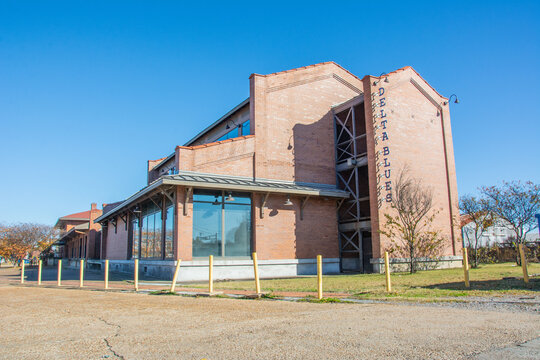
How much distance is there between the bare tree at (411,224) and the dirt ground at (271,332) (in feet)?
41.2

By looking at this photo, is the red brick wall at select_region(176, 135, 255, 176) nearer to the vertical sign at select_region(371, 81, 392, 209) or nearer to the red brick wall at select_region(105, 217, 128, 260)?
the vertical sign at select_region(371, 81, 392, 209)

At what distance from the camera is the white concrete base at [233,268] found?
61.6 feet

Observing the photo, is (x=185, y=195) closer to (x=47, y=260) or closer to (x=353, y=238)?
(x=353, y=238)

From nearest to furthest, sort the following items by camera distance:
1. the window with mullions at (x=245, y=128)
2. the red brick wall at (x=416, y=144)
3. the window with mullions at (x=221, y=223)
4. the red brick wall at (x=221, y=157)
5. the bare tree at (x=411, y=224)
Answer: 1. the window with mullions at (x=221, y=223)
2. the red brick wall at (x=221, y=157)
3. the bare tree at (x=411, y=224)
4. the red brick wall at (x=416, y=144)
5. the window with mullions at (x=245, y=128)

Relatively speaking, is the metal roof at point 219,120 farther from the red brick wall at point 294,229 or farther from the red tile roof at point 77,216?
the red tile roof at point 77,216

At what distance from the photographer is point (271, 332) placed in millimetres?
6059

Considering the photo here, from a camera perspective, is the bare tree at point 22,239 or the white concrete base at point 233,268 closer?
the white concrete base at point 233,268

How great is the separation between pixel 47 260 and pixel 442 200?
59393 millimetres

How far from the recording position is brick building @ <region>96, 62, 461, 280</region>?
19859 millimetres

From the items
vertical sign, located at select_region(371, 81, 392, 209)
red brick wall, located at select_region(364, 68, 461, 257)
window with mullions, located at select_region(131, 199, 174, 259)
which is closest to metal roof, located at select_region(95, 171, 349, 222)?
window with mullions, located at select_region(131, 199, 174, 259)

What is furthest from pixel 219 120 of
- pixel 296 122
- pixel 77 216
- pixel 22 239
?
pixel 22 239

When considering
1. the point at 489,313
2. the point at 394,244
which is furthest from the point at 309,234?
the point at 489,313

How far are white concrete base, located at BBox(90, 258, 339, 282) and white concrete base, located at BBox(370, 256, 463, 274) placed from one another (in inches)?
127

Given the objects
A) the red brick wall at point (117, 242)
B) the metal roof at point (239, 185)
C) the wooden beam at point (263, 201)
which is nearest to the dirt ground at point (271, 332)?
the metal roof at point (239, 185)
